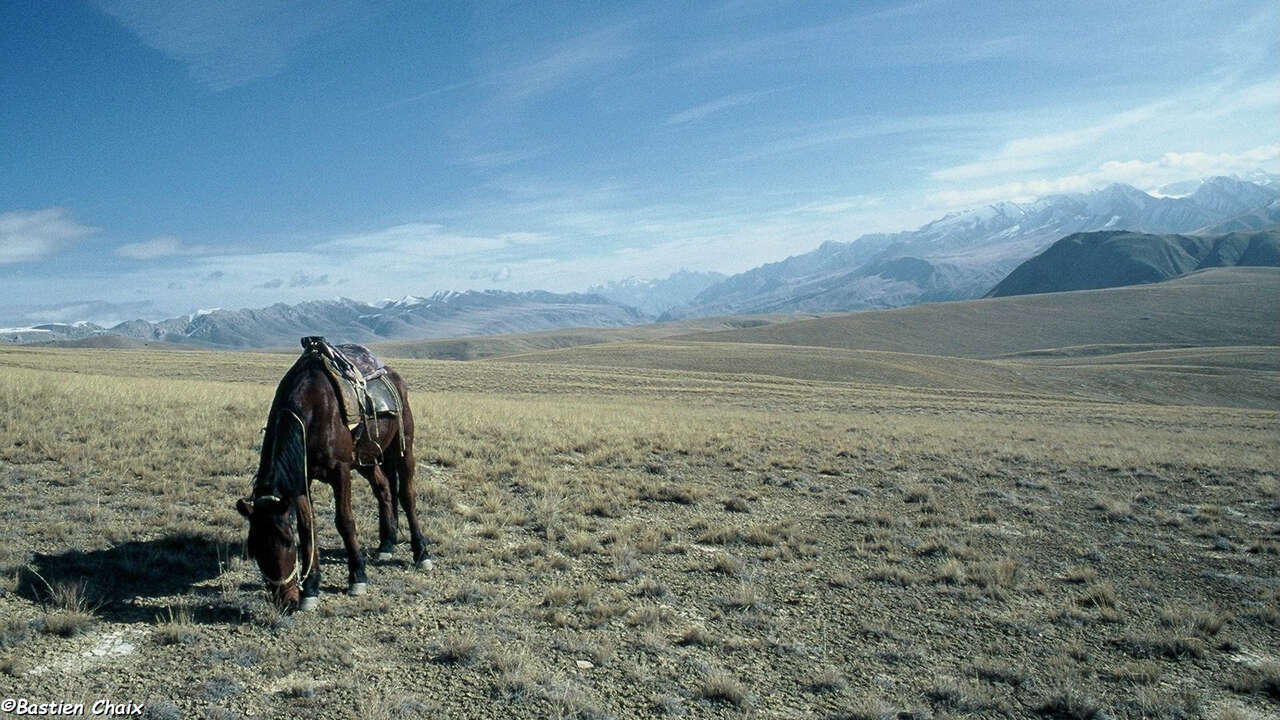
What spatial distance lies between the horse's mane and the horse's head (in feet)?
0.36

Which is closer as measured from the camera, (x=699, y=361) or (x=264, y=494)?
(x=264, y=494)

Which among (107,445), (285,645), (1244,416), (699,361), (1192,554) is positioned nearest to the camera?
(285,645)

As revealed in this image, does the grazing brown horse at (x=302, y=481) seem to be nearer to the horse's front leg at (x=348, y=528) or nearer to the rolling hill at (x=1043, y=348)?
the horse's front leg at (x=348, y=528)

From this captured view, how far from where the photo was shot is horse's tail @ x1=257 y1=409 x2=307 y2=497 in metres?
5.62

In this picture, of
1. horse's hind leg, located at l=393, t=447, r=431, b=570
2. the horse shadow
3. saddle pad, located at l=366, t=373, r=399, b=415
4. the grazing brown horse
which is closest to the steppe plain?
the horse shadow

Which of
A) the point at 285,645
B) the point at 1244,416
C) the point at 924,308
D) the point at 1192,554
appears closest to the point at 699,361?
the point at 1244,416

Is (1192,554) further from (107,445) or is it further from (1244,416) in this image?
(1244,416)

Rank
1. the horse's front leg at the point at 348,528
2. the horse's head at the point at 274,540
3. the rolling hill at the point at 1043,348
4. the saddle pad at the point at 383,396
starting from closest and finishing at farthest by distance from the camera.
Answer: the horse's head at the point at 274,540 < the horse's front leg at the point at 348,528 < the saddle pad at the point at 383,396 < the rolling hill at the point at 1043,348

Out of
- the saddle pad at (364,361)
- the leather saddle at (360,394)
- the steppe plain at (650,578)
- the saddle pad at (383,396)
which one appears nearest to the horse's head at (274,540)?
the steppe plain at (650,578)

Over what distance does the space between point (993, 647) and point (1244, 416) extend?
41.7m

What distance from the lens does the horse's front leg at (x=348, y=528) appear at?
622cm

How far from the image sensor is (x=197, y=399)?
16.2m

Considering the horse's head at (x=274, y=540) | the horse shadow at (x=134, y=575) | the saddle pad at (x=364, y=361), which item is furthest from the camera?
the saddle pad at (x=364, y=361)

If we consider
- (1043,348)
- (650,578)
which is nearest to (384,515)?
(650,578)
